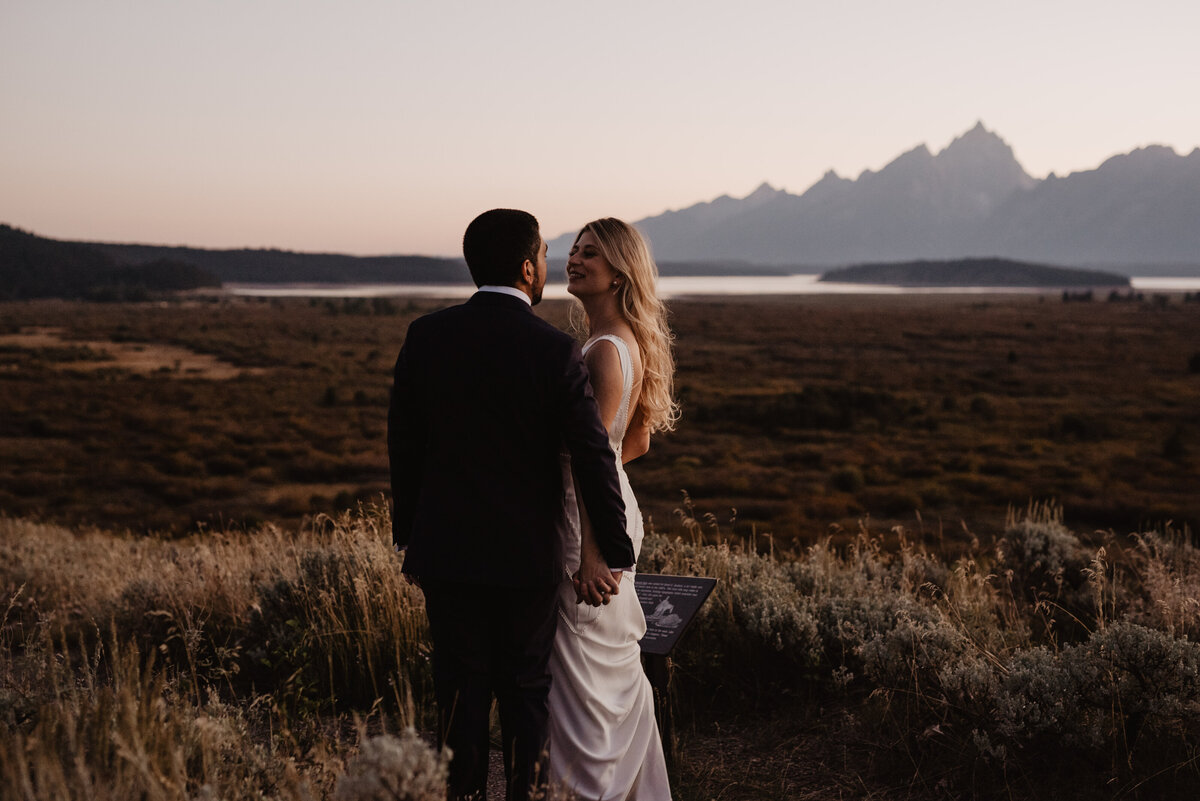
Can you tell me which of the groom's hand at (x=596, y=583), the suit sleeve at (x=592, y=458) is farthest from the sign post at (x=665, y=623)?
the suit sleeve at (x=592, y=458)

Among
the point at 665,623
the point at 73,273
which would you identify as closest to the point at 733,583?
the point at 665,623

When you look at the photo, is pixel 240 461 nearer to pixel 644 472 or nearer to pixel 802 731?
pixel 644 472

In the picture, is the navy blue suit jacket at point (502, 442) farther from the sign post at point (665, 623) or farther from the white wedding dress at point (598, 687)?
the sign post at point (665, 623)

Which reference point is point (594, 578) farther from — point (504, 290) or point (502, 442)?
point (504, 290)

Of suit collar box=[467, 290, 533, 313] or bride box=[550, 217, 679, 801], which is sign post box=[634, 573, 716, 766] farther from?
suit collar box=[467, 290, 533, 313]

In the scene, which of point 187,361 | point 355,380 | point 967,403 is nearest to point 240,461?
point 355,380

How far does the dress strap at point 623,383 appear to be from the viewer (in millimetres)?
2504

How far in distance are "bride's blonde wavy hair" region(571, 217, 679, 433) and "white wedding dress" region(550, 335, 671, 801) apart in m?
0.13

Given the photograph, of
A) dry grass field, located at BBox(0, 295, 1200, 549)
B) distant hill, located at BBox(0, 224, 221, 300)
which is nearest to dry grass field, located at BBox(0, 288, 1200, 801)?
dry grass field, located at BBox(0, 295, 1200, 549)

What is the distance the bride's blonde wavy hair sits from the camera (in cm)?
256

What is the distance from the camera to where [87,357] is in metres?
43.9

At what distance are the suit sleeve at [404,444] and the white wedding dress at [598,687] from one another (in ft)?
1.49

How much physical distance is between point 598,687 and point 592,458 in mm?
789

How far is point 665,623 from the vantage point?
3.13 metres
